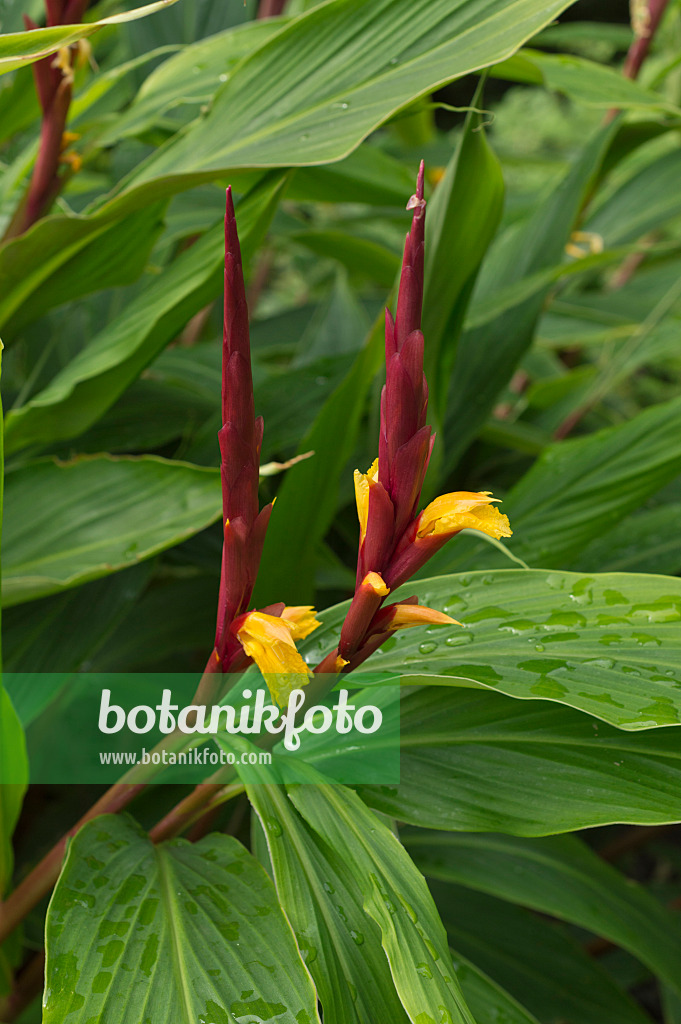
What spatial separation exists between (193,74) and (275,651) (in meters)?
0.53

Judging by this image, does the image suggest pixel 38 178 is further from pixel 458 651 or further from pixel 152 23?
pixel 458 651

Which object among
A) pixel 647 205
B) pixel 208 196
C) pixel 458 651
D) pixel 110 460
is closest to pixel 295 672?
pixel 458 651

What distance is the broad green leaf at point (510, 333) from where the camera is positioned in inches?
26.4

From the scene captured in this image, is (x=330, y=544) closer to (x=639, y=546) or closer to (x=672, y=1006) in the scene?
(x=639, y=546)

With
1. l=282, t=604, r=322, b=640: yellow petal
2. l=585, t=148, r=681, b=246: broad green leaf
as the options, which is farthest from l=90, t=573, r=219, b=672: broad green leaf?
l=585, t=148, r=681, b=246: broad green leaf

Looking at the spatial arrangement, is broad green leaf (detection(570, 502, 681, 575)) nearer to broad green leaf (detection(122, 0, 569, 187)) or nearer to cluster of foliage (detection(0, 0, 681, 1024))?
cluster of foliage (detection(0, 0, 681, 1024))

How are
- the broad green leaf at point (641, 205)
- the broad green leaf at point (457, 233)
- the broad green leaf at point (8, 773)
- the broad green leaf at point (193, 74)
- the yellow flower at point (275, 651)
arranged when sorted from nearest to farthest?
the yellow flower at point (275, 651), the broad green leaf at point (8, 773), the broad green leaf at point (457, 233), the broad green leaf at point (193, 74), the broad green leaf at point (641, 205)

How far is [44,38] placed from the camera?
0.33 metres

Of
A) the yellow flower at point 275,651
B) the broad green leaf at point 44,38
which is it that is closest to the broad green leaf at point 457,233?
the broad green leaf at point 44,38

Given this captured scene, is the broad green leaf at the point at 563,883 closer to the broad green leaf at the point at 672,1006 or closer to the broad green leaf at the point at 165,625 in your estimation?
the broad green leaf at the point at 672,1006

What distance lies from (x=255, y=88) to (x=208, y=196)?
22 cm

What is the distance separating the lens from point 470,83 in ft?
8.71

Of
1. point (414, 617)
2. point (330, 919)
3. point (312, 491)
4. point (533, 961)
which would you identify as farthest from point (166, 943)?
point (533, 961)

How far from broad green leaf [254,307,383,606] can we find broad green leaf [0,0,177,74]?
21 cm
